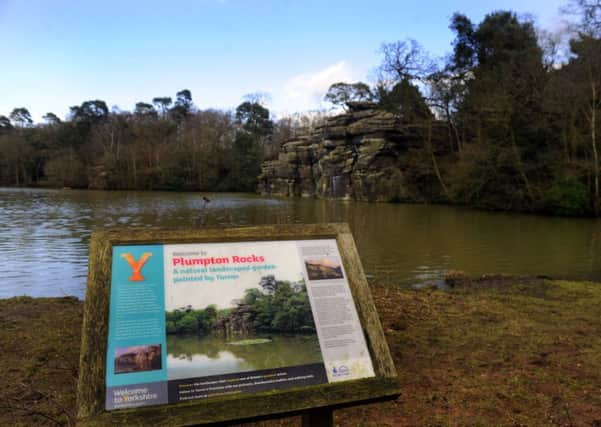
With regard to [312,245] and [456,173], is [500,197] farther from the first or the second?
[312,245]

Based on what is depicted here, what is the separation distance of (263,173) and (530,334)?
177 feet

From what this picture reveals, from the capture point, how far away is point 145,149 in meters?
73.6

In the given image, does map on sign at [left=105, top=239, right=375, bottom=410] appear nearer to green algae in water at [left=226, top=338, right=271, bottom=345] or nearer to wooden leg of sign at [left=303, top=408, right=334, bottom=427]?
green algae in water at [left=226, top=338, right=271, bottom=345]

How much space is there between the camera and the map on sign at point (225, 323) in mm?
2170

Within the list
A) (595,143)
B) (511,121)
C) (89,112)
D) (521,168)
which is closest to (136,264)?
(595,143)

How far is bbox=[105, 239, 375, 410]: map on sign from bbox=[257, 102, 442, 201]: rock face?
1526 inches

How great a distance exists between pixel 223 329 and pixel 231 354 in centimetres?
16

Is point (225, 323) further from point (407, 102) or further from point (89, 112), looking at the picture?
point (89, 112)

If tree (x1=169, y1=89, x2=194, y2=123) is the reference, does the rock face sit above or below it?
below

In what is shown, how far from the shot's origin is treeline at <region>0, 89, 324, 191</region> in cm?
6638

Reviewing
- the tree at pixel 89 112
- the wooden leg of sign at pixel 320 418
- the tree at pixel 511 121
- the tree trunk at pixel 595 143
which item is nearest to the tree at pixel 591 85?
the tree trunk at pixel 595 143

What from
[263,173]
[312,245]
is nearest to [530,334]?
[312,245]

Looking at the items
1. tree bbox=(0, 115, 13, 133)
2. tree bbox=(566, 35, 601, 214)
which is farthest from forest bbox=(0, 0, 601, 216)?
tree bbox=(0, 115, 13, 133)

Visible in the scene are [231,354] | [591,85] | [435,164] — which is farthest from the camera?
[435,164]
